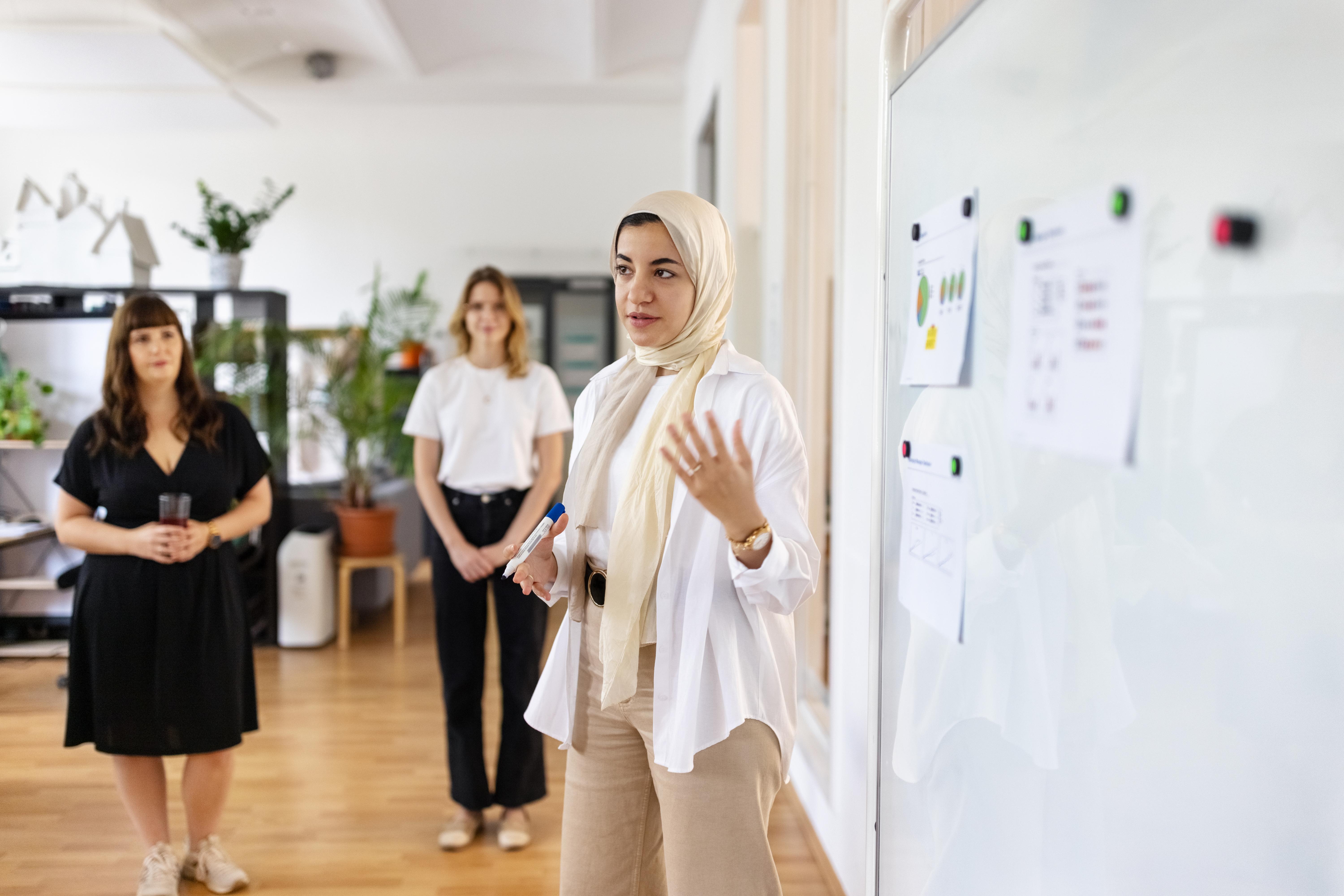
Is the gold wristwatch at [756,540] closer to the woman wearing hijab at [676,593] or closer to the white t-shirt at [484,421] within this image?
the woman wearing hijab at [676,593]

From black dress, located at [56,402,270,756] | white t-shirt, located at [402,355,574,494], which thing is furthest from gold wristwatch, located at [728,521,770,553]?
black dress, located at [56,402,270,756]

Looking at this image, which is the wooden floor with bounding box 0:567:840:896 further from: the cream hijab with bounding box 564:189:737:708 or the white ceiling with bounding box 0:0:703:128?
the white ceiling with bounding box 0:0:703:128

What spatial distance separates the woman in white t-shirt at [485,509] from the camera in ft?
9.54

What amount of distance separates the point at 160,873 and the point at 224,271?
11.6 ft

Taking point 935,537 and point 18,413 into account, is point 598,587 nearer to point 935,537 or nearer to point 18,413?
point 935,537

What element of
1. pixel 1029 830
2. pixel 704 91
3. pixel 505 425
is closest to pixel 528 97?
pixel 704 91

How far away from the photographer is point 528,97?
24.6 ft

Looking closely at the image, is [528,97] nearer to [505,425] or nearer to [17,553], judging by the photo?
[17,553]

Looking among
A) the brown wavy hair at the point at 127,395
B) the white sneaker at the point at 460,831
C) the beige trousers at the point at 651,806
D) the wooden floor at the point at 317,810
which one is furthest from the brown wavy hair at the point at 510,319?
the beige trousers at the point at 651,806

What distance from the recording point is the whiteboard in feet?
2.31

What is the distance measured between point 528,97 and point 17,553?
15.4 feet

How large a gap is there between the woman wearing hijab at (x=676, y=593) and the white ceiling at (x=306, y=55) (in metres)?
4.61

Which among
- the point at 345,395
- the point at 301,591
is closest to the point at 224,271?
the point at 345,395

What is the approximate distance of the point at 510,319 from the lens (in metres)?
3.04
